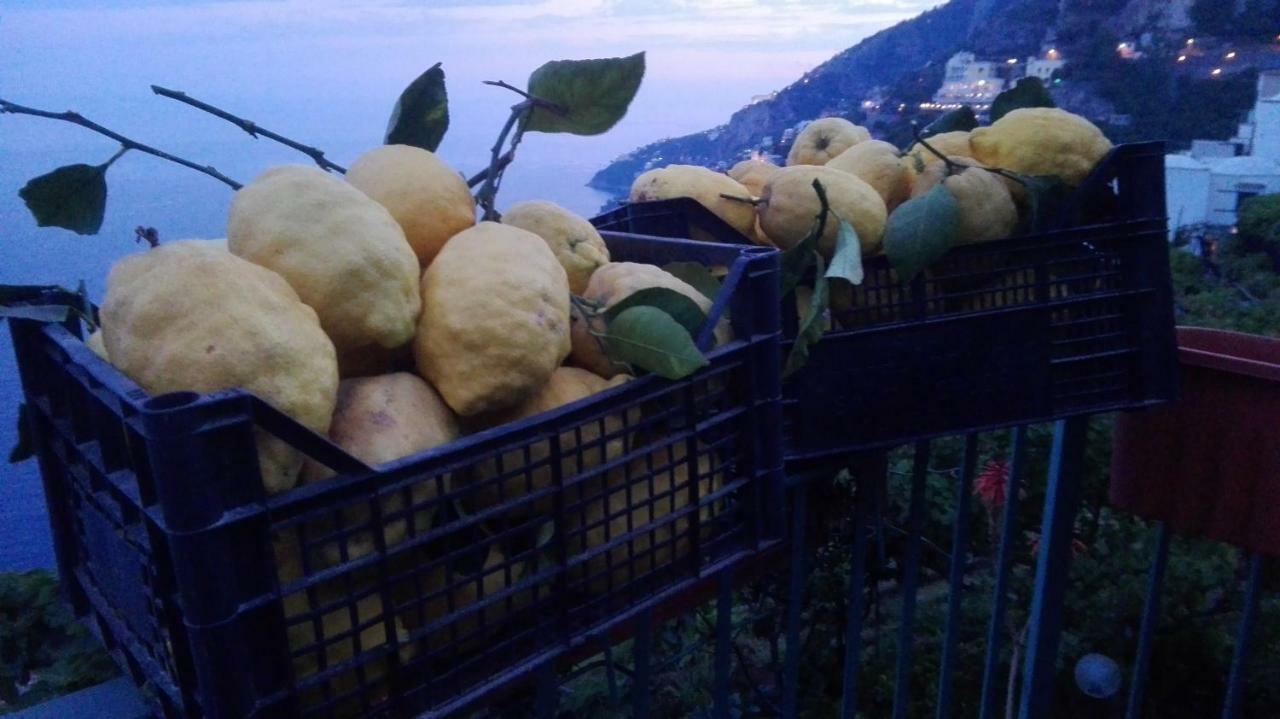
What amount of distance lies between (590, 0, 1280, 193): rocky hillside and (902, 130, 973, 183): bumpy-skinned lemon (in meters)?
0.08

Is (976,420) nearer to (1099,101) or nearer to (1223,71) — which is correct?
(1099,101)

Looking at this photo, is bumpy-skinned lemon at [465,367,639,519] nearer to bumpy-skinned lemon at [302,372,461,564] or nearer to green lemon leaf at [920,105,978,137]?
bumpy-skinned lemon at [302,372,461,564]

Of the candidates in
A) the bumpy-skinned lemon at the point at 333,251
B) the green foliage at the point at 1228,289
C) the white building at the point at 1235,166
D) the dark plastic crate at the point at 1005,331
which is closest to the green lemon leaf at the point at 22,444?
the bumpy-skinned lemon at the point at 333,251

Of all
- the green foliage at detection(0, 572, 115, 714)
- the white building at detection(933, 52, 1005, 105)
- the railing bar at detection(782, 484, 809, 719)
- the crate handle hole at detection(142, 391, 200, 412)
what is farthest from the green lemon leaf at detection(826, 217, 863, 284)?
the white building at detection(933, 52, 1005, 105)

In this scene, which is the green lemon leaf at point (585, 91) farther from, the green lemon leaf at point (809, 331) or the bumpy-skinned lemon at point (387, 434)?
the bumpy-skinned lemon at point (387, 434)

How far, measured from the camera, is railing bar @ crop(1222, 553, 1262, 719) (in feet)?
4.86

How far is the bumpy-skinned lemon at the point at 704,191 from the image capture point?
139cm

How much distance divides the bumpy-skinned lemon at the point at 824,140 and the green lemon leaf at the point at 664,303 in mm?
814

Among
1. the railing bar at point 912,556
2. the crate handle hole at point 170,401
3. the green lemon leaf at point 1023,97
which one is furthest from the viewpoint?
the green lemon leaf at point 1023,97

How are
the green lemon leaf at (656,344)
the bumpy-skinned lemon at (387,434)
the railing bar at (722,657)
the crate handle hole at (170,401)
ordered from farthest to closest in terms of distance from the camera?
the railing bar at (722,657), the green lemon leaf at (656,344), the bumpy-skinned lemon at (387,434), the crate handle hole at (170,401)

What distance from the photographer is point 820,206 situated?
1254mm

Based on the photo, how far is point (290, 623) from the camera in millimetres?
644

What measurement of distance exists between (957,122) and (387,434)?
4.26 ft

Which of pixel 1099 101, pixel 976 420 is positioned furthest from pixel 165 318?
pixel 1099 101
